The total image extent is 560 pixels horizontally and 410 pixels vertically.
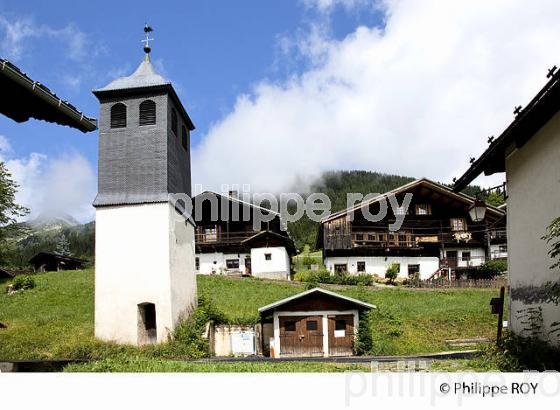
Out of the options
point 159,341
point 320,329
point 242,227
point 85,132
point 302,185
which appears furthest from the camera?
point 302,185

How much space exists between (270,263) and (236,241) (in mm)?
3025

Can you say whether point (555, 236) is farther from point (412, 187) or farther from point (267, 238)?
point (267, 238)

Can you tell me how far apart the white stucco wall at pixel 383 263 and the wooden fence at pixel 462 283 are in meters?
3.83

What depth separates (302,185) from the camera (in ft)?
346

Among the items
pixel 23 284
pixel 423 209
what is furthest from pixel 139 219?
pixel 423 209

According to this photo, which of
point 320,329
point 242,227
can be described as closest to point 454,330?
point 320,329

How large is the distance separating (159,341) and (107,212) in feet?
15.0

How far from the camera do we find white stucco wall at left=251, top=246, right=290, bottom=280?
36656 millimetres

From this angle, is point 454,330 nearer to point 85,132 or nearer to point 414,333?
point 414,333

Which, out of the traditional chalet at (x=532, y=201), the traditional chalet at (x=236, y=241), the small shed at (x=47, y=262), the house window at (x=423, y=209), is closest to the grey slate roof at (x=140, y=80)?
the traditional chalet at (x=532, y=201)

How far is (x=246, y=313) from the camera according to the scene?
2161 cm

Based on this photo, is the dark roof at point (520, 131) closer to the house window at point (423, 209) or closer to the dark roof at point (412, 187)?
the dark roof at point (412, 187)

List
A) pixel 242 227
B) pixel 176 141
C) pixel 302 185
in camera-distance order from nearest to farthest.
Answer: pixel 176 141, pixel 242 227, pixel 302 185

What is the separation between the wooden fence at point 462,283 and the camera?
31.2 meters
